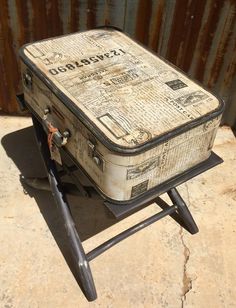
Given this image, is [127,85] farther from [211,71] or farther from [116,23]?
[211,71]

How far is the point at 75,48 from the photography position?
2.45 m

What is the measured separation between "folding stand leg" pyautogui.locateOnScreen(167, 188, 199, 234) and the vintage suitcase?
26.0 inches

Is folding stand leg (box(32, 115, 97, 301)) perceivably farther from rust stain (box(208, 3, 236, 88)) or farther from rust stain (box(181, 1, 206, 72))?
rust stain (box(208, 3, 236, 88))

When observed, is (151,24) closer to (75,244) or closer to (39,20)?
(39,20)

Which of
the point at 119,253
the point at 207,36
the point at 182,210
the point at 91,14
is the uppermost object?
the point at 91,14

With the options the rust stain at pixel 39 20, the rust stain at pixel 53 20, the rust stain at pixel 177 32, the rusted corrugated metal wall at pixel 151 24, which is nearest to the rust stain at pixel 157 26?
the rusted corrugated metal wall at pixel 151 24

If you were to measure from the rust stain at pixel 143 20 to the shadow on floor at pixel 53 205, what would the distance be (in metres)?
1.27

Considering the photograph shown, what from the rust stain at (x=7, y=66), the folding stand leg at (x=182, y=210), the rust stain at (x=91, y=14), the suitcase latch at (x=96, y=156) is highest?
the rust stain at (x=91, y=14)

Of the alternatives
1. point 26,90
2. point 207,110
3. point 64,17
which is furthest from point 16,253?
point 64,17

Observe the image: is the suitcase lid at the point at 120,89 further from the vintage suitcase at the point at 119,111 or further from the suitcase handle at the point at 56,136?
the suitcase handle at the point at 56,136

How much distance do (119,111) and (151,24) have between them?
4.40ft

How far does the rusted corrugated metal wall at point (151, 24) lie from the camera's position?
2.99m

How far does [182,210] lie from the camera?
2.87 metres

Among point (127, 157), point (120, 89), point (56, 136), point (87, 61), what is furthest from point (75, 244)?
point (87, 61)
